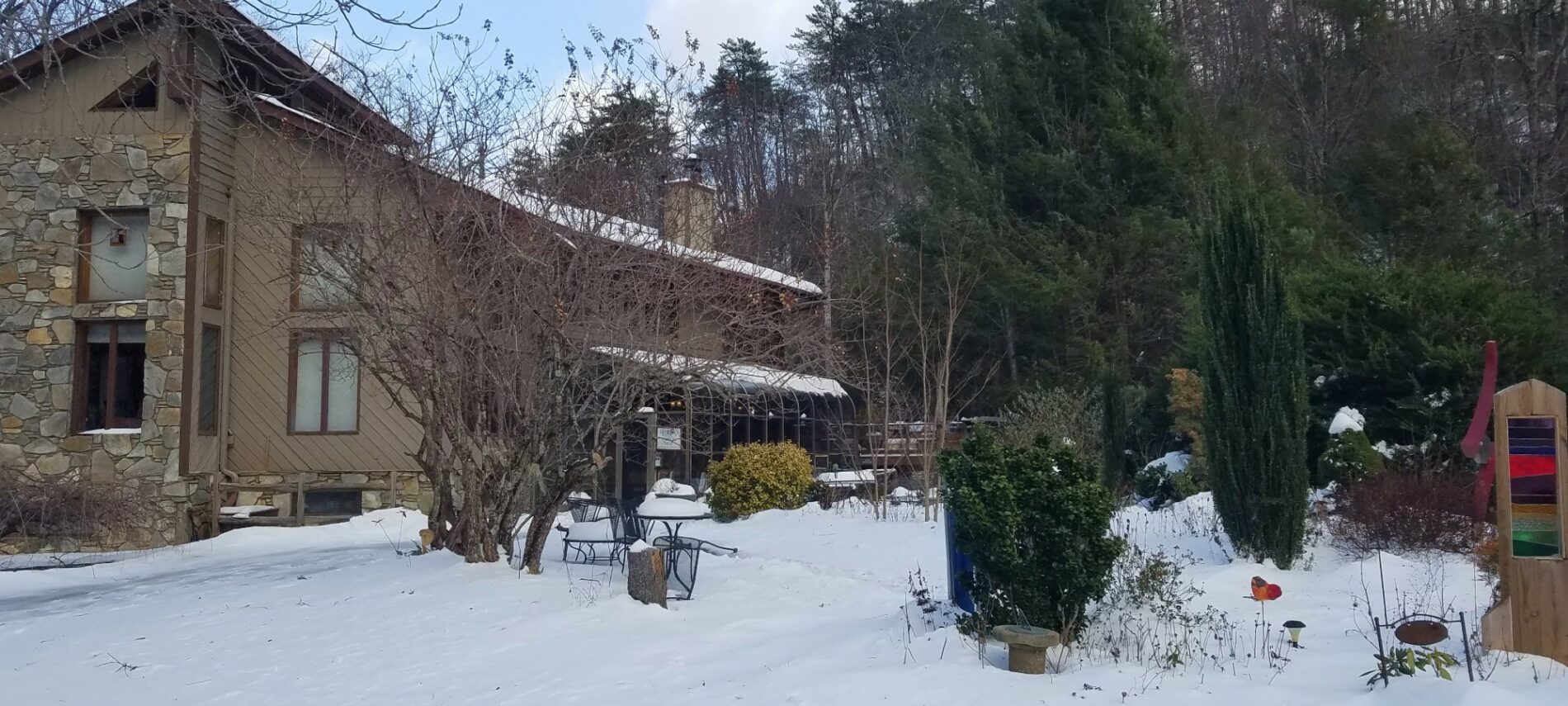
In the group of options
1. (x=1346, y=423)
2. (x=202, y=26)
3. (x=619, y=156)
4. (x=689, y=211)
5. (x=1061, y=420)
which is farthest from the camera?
(x=1061, y=420)

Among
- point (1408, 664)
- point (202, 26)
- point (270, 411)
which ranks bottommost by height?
point (1408, 664)

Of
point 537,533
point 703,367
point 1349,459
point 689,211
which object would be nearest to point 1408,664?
point 703,367

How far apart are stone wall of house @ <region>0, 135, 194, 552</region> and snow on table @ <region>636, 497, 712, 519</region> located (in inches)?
280

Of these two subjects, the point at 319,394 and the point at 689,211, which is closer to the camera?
the point at 689,211

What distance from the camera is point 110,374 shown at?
14984mm

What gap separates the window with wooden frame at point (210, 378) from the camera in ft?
50.5

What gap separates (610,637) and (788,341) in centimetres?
468

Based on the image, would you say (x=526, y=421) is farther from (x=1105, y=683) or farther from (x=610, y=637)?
(x=1105, y=683)

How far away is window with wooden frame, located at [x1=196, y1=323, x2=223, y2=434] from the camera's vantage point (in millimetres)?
15391

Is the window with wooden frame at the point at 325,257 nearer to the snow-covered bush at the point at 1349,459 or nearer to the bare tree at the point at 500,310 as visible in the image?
the bare tree at the point at 500,310

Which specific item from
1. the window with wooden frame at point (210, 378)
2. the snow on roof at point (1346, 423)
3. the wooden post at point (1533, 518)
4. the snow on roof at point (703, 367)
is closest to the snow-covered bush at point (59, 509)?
the window with wooden frame at point (210, 378)

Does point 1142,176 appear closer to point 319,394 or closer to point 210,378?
point 319,394

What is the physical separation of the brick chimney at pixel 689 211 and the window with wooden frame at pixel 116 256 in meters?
7.40

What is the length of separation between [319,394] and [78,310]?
10.0ft
